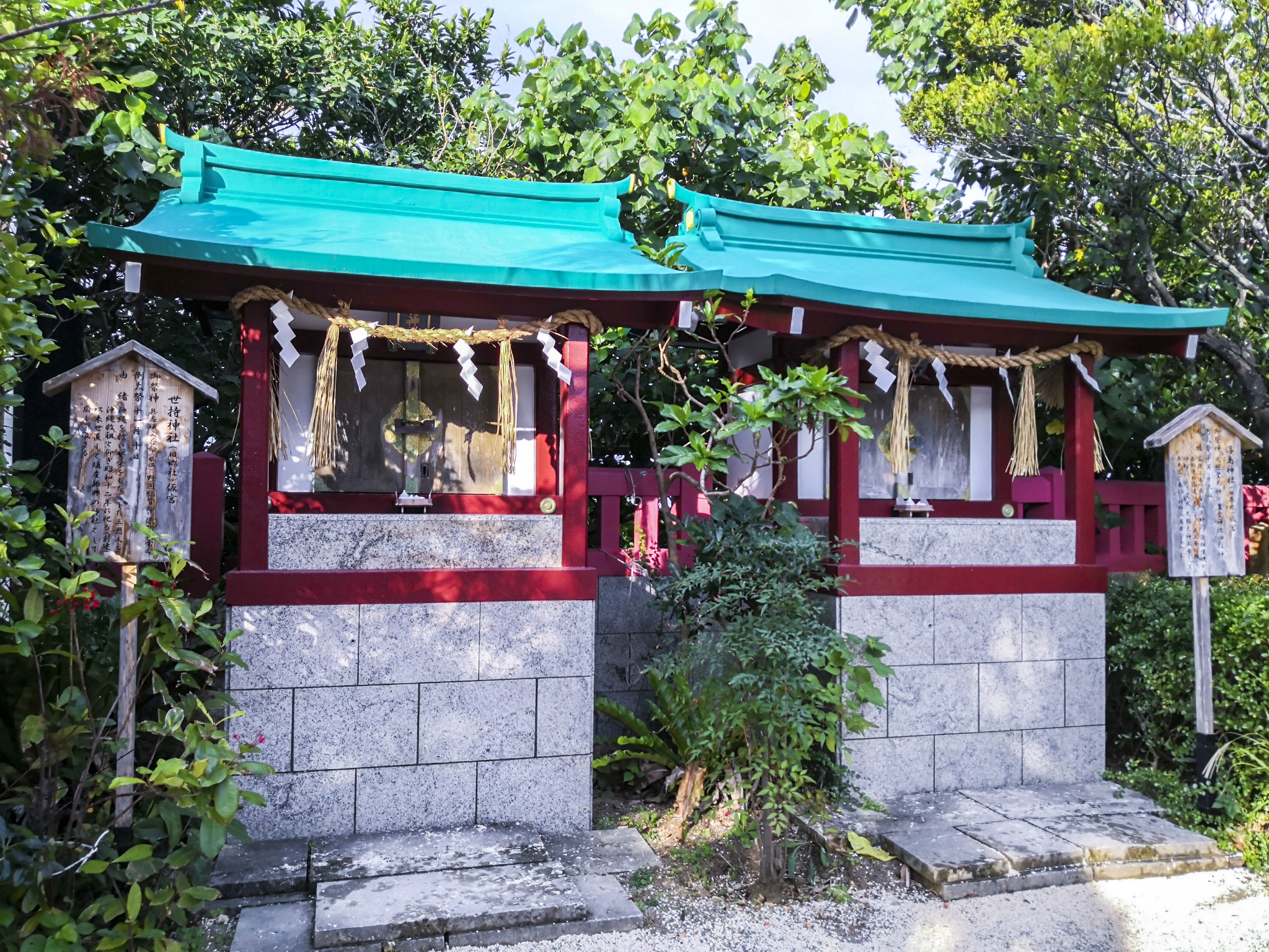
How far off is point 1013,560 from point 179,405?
5.43 metres

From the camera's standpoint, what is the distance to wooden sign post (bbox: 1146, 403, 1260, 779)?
575 centimetres

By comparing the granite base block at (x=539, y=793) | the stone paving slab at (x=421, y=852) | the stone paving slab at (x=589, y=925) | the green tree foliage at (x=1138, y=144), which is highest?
the green tree foliage at (x=1138, y=144)

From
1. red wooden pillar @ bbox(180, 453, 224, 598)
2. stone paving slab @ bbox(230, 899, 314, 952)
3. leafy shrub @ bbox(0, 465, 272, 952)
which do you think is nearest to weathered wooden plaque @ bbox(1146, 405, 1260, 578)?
stone paving slab @ bbox(230, 899, 314, 952)

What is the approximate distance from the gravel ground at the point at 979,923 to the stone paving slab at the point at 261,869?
4.19ft

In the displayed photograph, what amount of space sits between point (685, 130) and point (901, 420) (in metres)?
5.33

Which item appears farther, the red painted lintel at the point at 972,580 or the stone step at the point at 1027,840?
the red painted lintel at the point at 972,580

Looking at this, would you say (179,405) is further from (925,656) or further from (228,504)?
(228,504)

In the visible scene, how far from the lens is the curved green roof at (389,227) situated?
16.6 ft

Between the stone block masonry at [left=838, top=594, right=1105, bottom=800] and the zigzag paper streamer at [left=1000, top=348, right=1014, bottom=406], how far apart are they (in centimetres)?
156

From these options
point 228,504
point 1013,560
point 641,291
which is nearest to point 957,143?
point 1013,560

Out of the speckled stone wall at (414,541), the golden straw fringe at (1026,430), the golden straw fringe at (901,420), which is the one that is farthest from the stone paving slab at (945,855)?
the golden straw fringe at (1026,430)

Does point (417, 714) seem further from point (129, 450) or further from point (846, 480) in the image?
Result: point (846, 480)

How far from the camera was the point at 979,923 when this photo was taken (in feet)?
15.1

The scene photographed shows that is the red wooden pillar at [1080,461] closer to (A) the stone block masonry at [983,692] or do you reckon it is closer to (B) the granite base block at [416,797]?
(A) the stone block masonry at [983,692]
